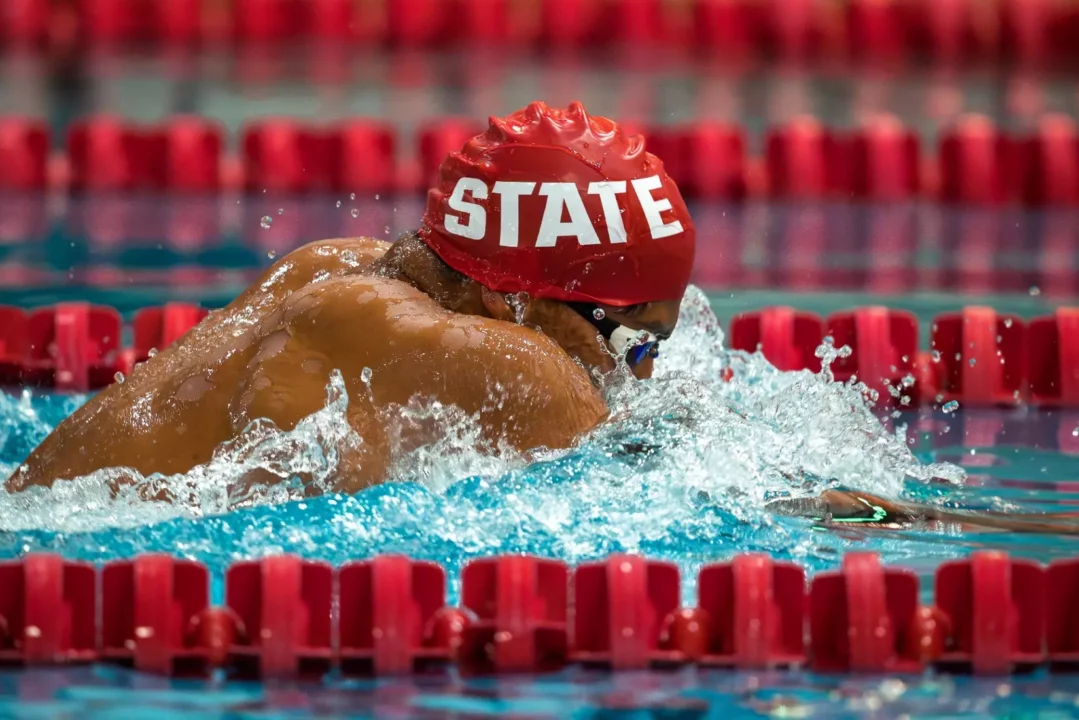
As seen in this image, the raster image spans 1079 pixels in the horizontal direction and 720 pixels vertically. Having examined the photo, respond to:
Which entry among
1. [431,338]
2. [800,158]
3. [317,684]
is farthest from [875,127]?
[317,684]

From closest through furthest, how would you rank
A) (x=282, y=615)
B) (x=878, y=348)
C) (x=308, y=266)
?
(x=282, y=615) < (x=308, y=266) < (x=878, y=348)

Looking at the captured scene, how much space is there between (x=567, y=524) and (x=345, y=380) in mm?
514

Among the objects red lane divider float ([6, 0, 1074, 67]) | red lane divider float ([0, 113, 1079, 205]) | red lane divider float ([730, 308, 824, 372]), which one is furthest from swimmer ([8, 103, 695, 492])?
red lane divider float ([6, 0, 1074, 67])

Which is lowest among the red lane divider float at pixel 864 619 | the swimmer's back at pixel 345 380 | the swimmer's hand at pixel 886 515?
the red lane divider float at pixel 864 619

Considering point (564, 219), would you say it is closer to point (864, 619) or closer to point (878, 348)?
point (864, 619)

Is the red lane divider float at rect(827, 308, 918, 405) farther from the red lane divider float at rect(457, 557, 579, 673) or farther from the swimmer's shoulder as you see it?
the red lane divider float at rect(457, 557, 579, 673)

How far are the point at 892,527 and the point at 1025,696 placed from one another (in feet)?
Result: 2.12

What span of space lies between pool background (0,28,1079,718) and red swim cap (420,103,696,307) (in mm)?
334

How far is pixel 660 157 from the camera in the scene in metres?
6.56

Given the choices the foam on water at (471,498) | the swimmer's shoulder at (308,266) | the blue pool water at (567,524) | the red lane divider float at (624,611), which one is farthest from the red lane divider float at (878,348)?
the red lane divider float at (624,611)

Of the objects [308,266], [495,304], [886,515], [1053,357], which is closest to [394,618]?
[495,304]

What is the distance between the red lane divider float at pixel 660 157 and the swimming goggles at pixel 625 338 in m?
3.31

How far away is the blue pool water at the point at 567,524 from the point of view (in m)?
2.66

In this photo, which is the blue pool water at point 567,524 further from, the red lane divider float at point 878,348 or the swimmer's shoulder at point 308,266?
the red lane divider float at point 878,348
